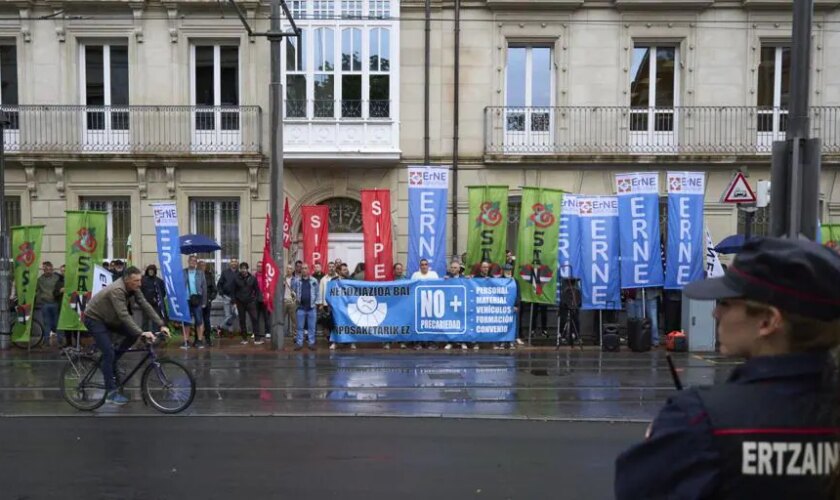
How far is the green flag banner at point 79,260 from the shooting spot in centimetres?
1580

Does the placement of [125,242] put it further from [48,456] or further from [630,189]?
[48,456]

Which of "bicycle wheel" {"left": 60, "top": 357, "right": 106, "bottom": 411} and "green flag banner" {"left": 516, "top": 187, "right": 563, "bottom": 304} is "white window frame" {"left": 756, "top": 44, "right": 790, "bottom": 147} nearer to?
"green flag banner" {"left": 516, "top": 187, "right": 563, "bottom": 304}

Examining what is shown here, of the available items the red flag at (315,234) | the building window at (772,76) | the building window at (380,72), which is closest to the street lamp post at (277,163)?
the red flag at (315,234)

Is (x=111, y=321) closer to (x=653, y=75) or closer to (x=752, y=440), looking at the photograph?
(x=752, y=440)

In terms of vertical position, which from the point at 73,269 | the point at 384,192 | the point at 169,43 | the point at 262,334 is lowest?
the point at 262,334

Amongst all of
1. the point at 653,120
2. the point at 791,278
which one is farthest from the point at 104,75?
the point at 791,278

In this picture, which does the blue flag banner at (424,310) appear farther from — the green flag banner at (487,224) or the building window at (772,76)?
the building window at (772,76)

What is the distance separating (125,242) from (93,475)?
50.8 feet

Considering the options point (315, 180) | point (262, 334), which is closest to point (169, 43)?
point (315, 180)

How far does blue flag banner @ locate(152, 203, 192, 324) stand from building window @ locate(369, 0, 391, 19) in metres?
7.41

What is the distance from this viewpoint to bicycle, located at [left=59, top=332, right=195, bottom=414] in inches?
358

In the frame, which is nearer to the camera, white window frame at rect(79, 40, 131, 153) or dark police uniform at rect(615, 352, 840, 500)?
dark police uniform at rect(615, 352, 840, 500)

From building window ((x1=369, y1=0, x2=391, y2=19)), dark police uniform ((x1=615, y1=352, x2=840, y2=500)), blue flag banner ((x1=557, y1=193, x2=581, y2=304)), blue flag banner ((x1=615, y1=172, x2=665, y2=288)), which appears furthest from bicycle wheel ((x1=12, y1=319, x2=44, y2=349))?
dark police uniform ((x1=615, y1=352, x2=840, y2=500))

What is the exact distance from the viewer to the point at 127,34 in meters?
20.3
